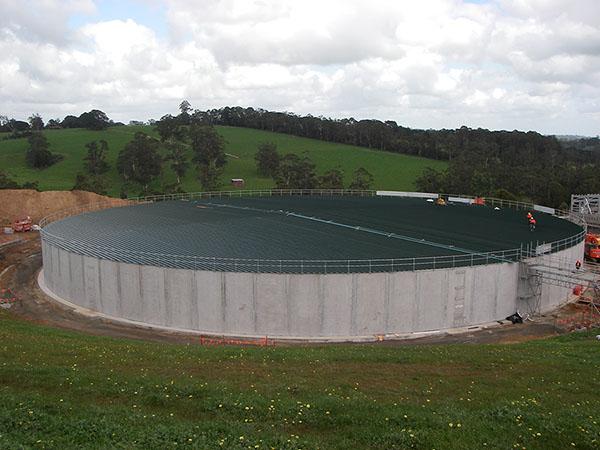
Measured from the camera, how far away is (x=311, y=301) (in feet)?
101

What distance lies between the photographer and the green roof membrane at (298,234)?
3431 centimetres

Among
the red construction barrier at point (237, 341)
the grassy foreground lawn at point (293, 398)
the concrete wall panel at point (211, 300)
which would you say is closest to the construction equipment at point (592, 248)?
the grassy foreground lawn at point (293, 398)

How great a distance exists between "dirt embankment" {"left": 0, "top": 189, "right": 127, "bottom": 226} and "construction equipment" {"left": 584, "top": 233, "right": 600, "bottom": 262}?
5802 cm

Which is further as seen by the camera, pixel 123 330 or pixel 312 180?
pixel 312 180

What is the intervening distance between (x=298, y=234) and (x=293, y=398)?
2716 centimetres

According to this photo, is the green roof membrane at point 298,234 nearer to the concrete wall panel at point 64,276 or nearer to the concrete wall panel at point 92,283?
the concrete wall panel at point 64,276

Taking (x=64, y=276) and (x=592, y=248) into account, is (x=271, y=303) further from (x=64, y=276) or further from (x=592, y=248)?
(x=592, y=248)

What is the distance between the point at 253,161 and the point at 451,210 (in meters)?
75.0

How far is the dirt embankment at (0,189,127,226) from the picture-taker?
71312mm

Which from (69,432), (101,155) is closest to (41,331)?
(69,432)

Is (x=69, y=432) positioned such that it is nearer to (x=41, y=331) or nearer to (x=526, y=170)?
(x=41, y=331)

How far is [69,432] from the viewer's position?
40.3 feet

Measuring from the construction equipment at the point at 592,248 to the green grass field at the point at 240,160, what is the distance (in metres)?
55.5

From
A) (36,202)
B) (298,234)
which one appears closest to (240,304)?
(298,234)
